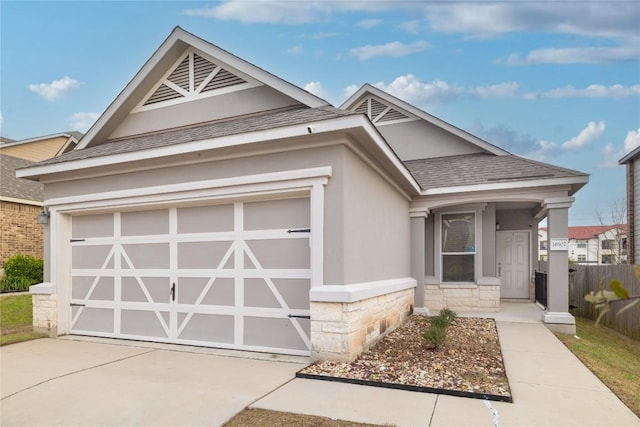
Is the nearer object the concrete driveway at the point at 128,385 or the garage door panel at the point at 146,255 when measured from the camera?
the concrete driveway at the point at 128,385

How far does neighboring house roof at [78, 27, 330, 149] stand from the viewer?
7496 millimetres

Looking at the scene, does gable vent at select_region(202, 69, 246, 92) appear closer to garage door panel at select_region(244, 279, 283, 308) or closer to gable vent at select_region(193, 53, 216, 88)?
gable vent at select_region(193, 53, 216, 88)

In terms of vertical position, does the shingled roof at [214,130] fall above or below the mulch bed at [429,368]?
above

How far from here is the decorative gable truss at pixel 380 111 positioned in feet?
41.9

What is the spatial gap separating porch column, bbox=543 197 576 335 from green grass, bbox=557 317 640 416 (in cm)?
48

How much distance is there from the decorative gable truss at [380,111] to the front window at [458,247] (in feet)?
11.7

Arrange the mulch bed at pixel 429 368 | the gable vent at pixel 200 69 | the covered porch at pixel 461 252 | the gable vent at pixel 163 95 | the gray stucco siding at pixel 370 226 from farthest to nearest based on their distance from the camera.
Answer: the covered porch at pixel 461 252 < the gable vent at pixel 163 95 < the gable vent at pixel 200 69 < the gray stucco siding at pixel 370 226 < the mulch bed at pixel 429 368

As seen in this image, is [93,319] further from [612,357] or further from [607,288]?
[607,288]

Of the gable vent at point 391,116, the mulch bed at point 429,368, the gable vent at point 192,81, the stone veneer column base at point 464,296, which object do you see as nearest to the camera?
the mulch bed at point 429,368

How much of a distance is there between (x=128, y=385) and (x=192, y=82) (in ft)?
19.6

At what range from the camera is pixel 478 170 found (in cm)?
1067

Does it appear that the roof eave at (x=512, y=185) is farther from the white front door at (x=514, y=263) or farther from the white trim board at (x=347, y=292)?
the white front door at (x=514, y=263)

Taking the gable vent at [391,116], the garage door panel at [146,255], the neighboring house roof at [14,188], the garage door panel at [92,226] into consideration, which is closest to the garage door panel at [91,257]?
the garage door panel at [92,226]

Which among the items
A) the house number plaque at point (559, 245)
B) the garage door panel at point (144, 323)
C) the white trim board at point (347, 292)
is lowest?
the garage door panel at point (144, 323)
